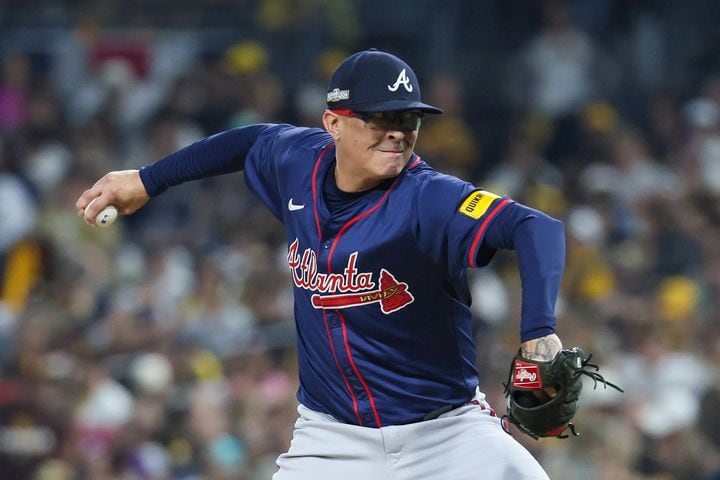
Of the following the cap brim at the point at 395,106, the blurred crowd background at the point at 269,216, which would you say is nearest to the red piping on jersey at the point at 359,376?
the cap brim at the point at 395,106

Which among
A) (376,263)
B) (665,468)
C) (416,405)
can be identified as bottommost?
(665,468)

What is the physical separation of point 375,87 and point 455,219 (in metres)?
0.51

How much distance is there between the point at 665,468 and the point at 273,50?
20.8 ft

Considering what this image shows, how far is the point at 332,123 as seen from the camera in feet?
13.3

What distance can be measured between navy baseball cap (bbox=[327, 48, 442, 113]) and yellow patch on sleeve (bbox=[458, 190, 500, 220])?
0.33 m

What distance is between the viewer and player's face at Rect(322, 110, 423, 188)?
3891 mm

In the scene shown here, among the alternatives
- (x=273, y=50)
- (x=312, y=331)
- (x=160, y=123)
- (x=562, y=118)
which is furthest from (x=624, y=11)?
(x=312, y=331)

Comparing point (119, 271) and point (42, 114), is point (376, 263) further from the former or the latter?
point (42, 114)

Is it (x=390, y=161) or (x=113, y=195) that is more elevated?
(x=390, y=161)

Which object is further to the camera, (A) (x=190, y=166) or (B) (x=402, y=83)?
(A) (x=190, y=166)

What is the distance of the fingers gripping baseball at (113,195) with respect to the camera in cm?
432

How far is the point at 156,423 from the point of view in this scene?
320 inches

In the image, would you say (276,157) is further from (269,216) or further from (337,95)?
(269,216)

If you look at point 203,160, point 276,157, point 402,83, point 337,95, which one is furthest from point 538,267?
point 203,160
